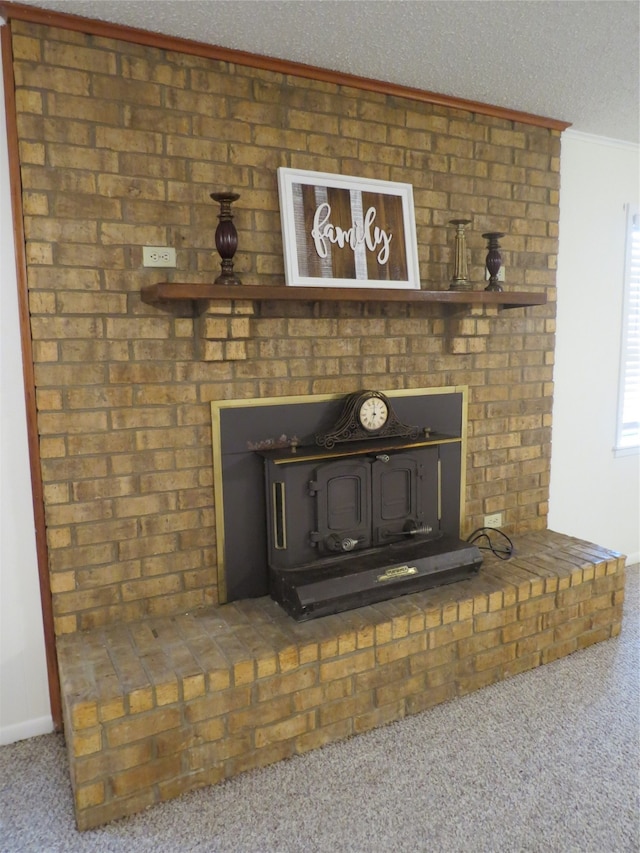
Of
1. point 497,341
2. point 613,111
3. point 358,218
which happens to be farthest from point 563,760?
point 613,111

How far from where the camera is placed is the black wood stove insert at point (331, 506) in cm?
237

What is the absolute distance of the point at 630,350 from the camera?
3.62 meters

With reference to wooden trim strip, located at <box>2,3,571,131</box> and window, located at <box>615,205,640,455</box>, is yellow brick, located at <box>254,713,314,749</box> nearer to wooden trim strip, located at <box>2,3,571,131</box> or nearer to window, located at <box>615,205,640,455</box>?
wooden trim strip, located at <box>2,3,571,131</box>

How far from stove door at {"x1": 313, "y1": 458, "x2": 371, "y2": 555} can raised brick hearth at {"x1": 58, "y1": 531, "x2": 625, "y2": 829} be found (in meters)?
0.28

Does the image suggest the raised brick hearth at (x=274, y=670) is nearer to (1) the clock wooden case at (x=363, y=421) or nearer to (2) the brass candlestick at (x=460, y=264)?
(1) the clock wooden case at (x=363, y=421)

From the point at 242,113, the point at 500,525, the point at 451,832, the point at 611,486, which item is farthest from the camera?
the point at 611,486

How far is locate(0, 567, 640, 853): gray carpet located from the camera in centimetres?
179

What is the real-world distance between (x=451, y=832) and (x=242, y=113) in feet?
8.23

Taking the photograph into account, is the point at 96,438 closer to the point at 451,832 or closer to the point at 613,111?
the point at 451,832

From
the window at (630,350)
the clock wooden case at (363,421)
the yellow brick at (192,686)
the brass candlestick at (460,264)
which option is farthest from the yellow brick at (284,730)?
the window at (630,350)

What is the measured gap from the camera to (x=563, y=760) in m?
2.11

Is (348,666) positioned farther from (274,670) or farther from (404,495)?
(404,495)

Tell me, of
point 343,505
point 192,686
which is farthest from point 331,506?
point 192,686

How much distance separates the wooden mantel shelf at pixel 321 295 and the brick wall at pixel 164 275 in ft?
0.46
